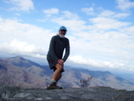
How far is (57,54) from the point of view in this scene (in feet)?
Result: 24.0

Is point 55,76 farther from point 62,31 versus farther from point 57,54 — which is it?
point 62,31

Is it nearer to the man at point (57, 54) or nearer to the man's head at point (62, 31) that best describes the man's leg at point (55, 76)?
the man at point (57, 54)

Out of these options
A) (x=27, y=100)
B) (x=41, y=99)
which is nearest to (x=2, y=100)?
(x=27, y=100)

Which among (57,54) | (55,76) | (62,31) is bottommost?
(55,76)

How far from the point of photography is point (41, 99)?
437cm

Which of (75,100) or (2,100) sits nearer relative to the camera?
(2,100)

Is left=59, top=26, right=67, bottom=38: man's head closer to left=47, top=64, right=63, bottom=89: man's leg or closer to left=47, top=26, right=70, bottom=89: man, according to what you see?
left=47, top=26, right=70, bottom=89: man

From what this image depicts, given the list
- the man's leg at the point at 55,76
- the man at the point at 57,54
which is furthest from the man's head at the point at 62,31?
the man's leg at the point at 55,76

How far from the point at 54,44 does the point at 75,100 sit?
11.1 ft

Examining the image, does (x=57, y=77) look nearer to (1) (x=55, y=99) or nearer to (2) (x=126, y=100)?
(1) (x=55, y=99)

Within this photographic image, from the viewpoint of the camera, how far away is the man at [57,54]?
6945mm

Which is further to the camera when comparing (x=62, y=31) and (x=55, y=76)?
(x=62, y=31)

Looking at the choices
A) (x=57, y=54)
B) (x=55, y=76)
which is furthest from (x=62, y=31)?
(x=55, y=76)

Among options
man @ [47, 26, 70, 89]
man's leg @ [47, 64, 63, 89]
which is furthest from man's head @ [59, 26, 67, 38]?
man's leg @ [47, 64, 63, 89]
